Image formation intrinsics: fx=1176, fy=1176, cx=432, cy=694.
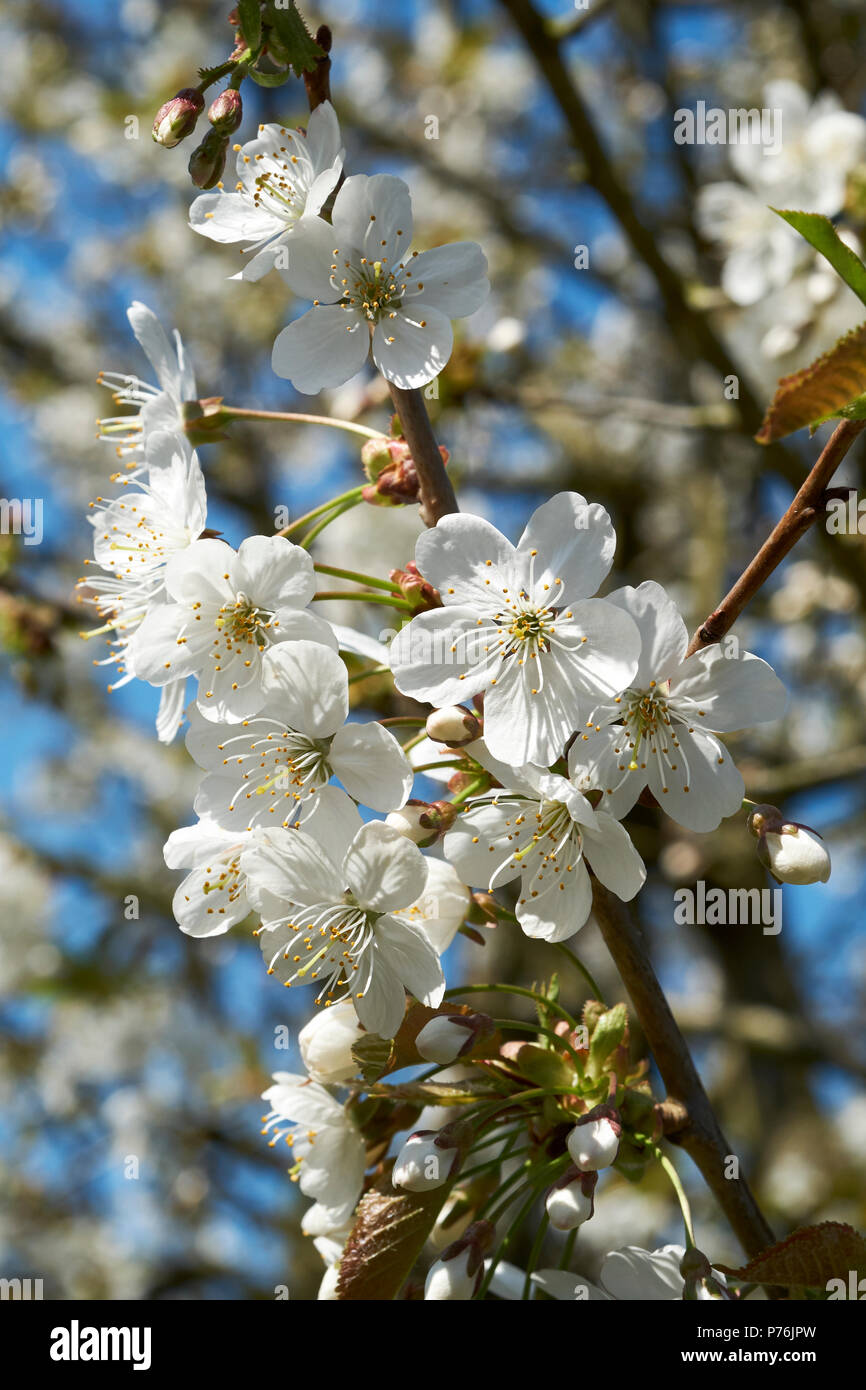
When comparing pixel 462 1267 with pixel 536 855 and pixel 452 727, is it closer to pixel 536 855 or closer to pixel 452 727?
pixel 536 855

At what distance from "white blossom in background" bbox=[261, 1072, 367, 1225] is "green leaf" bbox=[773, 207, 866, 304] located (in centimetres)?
103

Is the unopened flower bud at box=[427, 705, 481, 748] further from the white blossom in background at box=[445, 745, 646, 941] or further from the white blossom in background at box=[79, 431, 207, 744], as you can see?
the white blossom in background at box=[79, 431, 207, 744]

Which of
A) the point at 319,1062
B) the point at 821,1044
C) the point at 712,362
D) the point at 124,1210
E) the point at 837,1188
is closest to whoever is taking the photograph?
the point at 319,1062

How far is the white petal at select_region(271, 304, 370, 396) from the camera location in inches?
49.9

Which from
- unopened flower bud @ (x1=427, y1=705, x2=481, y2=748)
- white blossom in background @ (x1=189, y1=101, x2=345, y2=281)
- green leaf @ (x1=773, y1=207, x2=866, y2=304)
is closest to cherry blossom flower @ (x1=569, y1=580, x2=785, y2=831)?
unopened flower bud @ (x1=427, y1=705, x2=481, y2=748)

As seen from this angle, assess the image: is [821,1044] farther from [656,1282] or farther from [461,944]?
[656,1282]

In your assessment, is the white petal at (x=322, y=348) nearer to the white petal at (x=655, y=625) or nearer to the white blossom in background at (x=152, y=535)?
the white blossom in background at (x=152, y=535)

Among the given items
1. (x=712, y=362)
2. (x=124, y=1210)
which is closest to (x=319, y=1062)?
(x=712, y=362)

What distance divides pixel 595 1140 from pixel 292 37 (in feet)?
3.80

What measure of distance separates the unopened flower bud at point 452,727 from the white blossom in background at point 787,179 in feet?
6.85

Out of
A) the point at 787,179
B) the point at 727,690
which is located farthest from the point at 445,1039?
the point at 787,179

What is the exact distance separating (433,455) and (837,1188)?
4882 mm

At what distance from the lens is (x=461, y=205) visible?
6.50 m
